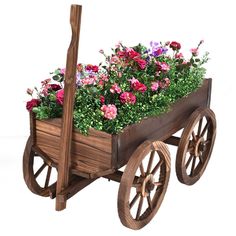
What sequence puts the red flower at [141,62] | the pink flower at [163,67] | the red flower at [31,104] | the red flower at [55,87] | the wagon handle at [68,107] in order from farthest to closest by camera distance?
the pink flower at [163,67] < the red flower at [141,62] < the red flower at [55,87] < the red flower at [31,104] < the wagon handle at [68,107]

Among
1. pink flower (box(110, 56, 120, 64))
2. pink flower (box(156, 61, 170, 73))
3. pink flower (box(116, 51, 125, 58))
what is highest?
pink flower (box(116, 51, 125, 58))

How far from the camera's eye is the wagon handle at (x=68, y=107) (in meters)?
2.44

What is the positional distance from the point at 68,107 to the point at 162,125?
75 cm

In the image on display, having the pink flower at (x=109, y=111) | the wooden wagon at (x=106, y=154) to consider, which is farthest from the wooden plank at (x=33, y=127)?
the pink flower at (x=109, y=111)

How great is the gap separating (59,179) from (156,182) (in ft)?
2.05

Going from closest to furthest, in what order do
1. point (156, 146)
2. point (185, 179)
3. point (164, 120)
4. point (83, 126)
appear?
point (83, 126) → point (156, 146) → point (164, 120) → point (185, 179)

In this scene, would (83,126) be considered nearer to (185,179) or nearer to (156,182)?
(156,182)

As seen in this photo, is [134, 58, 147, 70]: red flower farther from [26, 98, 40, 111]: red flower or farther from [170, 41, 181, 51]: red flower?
[26, 98, 40, 111]: red flower

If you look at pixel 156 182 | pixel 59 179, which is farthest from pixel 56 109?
pixel 156 182

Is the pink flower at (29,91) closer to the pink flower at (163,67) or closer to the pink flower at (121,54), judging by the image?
the pink flower at (121,54)

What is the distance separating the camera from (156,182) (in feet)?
9.75

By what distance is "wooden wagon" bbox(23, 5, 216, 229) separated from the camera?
2629 mm

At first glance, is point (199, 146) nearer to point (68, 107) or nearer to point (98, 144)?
point (98, 144)

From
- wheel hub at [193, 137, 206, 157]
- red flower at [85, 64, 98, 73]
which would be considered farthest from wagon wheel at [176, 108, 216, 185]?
red flower at [85, 64, 98, 73]
